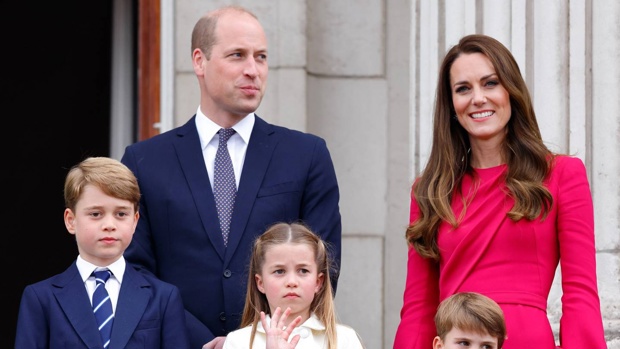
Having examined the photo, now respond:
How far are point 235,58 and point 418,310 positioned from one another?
1170mm

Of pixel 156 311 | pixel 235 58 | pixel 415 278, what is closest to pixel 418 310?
pixel 415 278

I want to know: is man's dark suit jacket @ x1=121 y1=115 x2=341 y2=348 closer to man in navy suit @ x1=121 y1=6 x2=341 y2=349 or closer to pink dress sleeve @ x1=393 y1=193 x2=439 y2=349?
man in navy suit @ x1=121 y1=6 x2=341 y2=349

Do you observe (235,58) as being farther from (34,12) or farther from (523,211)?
(34,12)

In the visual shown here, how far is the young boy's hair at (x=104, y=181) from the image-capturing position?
445 cm

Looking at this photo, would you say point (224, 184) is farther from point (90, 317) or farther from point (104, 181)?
point (90, 317)

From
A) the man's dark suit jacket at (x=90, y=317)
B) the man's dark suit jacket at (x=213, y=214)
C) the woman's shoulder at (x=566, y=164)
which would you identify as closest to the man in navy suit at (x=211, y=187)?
the man's dark suit jacket at (x=213, y=214)

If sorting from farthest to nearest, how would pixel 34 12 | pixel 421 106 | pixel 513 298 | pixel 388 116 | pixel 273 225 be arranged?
pixel 34 12, pixel 388 116, pixel 421 106, pixel 273 225, pixel 513 298

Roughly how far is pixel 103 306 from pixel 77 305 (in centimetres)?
9

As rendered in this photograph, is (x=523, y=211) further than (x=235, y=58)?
No

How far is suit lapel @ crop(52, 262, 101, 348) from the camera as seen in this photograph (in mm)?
4340

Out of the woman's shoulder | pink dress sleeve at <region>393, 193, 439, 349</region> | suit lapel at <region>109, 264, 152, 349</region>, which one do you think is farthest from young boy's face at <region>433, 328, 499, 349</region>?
suit lapel at <region>109, 264, 152, 349</region>

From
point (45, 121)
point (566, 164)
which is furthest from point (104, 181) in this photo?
point (45, 121)

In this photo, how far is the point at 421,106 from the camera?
22.0ft

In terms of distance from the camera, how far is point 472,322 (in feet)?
13.4
